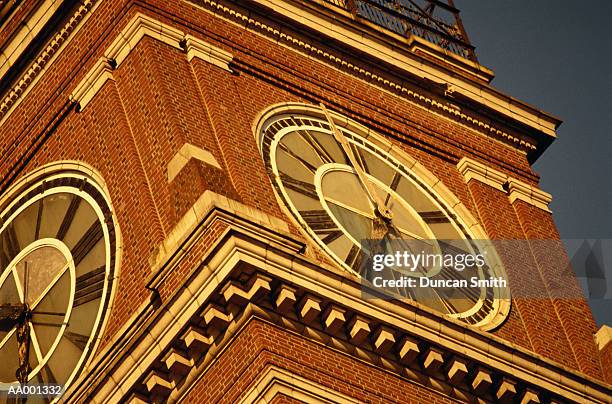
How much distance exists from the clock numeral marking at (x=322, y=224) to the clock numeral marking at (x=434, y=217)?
2.17m

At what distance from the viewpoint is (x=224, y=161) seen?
107ft

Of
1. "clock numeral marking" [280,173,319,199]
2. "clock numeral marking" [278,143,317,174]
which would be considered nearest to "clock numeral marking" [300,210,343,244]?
"clock numeral marking" [280,173,319,199]

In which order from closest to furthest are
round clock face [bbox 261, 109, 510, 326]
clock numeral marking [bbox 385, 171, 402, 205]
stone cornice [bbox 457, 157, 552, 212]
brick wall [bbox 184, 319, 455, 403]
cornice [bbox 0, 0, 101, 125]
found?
brick wall [bbox 184, 319, 455, 403] < round clock face [bbox 261, 109, 510, 326] < clock numeral marking [bbox 385, 171, 402, 205] < cornice [bbox 0, 0, 101, 125] < stone cornice [bbox 457, 157, 552, 212]

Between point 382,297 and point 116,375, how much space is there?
3.59m

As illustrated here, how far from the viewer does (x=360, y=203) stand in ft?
114

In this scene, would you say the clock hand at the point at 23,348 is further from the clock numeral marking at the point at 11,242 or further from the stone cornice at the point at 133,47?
the stone cornice at the point at 133,47

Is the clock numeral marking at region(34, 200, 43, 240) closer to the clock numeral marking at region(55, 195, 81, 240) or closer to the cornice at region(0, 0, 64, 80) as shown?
the clock numeral marking at region(55, 195, 81, 240)

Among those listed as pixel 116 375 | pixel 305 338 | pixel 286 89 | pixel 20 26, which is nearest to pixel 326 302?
pixel 305 338

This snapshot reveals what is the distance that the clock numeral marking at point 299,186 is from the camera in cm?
3378

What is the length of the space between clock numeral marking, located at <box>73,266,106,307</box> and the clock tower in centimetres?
4

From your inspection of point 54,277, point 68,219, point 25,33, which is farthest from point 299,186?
point 25,33

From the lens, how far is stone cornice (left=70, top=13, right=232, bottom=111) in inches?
1361

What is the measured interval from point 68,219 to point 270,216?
13.4 feet

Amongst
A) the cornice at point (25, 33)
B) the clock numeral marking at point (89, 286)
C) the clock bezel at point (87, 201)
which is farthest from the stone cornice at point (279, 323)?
the cornice at point (25, 33)
